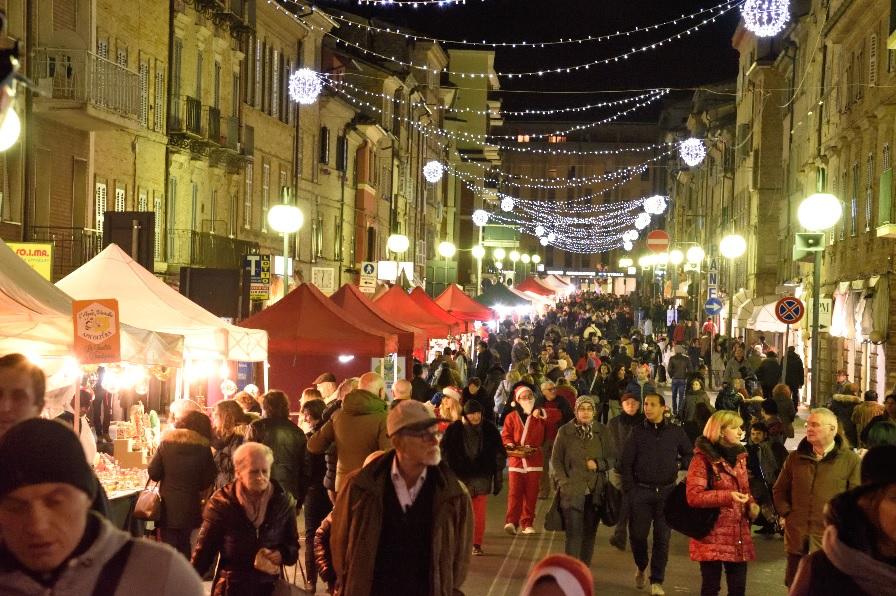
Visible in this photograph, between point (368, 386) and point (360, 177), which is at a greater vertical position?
point (360, 177)

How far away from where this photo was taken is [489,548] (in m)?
15.1

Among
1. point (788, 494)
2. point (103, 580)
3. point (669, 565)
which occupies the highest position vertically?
point (103, 580)

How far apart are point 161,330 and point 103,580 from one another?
40.9ft

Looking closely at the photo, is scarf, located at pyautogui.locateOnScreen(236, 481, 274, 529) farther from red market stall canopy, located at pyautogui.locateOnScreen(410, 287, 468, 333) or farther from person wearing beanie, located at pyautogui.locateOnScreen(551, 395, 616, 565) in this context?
red market stall canopy, located at pyautogui.locateOnScreen(410, 287, 468, 333)

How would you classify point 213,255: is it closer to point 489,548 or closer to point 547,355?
point 547,355

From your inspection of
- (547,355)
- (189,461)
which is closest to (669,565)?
(189,461)

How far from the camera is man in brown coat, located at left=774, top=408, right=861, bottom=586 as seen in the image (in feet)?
33.3

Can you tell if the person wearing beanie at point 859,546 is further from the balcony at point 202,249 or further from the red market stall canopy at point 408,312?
the balcony at point 202,249

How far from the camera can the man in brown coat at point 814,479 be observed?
1016 centimetres

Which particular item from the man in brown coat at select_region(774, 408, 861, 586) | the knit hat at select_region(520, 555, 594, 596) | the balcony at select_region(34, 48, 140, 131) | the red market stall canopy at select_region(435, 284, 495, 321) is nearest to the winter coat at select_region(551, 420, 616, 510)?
the man in brown coat at select_region(774, 408, 861, 586)

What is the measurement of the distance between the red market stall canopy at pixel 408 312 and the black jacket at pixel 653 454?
17.3m

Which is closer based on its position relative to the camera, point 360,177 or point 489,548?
point 489,548

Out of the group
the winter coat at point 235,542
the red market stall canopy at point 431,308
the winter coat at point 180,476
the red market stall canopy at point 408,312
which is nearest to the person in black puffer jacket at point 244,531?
the winter coat at point 235,542

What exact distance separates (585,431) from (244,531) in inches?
229
